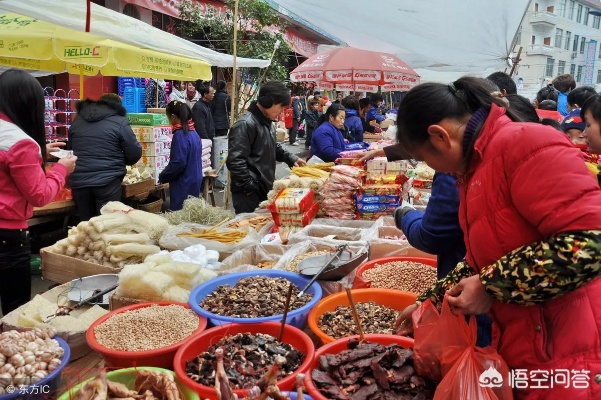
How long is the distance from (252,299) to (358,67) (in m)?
7.06

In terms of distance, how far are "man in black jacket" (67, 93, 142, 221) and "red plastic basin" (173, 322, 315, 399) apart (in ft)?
12.9

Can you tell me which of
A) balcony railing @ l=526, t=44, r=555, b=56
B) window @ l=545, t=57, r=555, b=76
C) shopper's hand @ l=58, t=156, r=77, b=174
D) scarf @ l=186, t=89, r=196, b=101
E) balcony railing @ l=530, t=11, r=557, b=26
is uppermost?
balcony railing @ l=530, t=11, r=557, b=26

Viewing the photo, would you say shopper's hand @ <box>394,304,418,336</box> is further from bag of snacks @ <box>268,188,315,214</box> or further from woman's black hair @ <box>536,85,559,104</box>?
woman's black hair @ <box>536,85,559,104</box>

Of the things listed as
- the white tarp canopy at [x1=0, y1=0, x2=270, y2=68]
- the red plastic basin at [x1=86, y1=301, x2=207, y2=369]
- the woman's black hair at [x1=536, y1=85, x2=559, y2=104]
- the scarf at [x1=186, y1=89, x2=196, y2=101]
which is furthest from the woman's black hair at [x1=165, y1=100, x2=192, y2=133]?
the woman's black hair at [x1=536, y1=85, x2=559, y2=104]

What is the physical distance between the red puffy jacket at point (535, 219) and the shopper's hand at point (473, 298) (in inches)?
2.9

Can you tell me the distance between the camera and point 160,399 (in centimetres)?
155

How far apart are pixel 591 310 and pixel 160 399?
1.35 metres

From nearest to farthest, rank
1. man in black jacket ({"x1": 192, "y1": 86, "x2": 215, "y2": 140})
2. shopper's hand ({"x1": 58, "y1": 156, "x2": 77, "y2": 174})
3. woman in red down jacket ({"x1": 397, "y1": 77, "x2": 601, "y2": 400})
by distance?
woman in red down jacket ({"x1": 397, "y1": 77, "x2": 601, "y2": 400})
shopper's hand ({"x1": 58, "y1": 156, "x2": 77, "y2": 174})
man in black jacket ({"x1": 192, "y1": 86, "x2": 215, "y2": 140})

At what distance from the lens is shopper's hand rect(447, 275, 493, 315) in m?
1.37

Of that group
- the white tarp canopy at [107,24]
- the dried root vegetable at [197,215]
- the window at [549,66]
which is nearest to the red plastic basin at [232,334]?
the dried root vegetable at [197,215]

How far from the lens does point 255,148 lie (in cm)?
470

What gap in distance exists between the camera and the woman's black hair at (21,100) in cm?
284

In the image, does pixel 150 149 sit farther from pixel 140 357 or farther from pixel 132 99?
pixel 140 357

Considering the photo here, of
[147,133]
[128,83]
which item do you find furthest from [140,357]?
[128,83]
